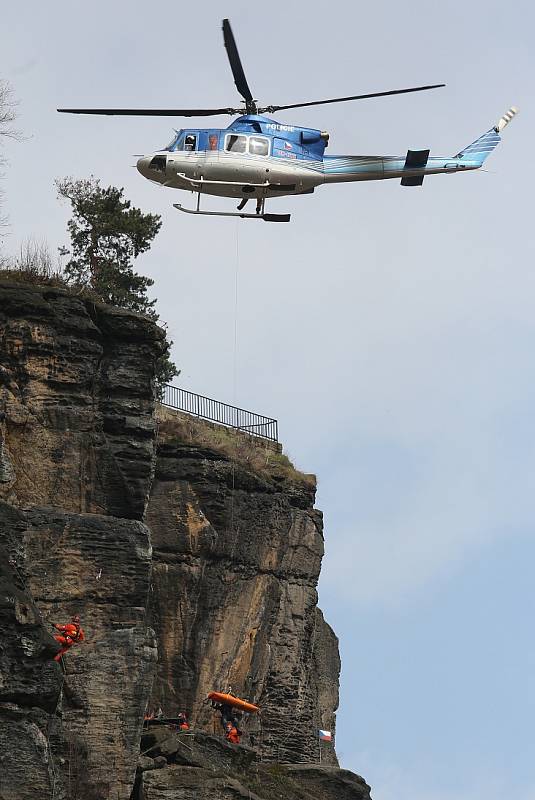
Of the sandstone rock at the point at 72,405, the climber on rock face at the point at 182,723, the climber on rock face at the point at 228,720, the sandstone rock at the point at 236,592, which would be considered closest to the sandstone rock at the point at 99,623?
the sandstone rock at the point at 72,405

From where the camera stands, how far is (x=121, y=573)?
137 feet

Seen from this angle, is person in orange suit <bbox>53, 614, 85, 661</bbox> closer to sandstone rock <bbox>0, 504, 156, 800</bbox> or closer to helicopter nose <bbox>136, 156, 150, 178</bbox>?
sandstone rock <bbox>0, 504, 156, 800</bbox>

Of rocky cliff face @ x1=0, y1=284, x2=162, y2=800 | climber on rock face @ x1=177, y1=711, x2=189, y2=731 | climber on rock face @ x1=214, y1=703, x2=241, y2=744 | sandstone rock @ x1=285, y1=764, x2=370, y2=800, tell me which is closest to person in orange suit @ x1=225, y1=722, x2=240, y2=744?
climber on rock face @ x1=214, y1=703, x2=241, y2=744

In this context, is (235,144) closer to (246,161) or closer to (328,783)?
(246,161)

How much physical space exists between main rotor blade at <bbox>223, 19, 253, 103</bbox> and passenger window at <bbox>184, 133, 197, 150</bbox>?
1.98m

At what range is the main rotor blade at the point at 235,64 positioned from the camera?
1882 inches

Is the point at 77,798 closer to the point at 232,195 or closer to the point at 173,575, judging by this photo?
the point at 173,575

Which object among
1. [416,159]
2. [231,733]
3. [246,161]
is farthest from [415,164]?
[231,733]

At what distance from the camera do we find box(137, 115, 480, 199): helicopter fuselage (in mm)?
49844

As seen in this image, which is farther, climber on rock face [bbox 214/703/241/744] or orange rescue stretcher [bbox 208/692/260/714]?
orange rescue stretcher [bbox 208/692/260/714]

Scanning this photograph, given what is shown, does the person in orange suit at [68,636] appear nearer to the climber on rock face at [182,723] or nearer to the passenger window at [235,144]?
the climber on rock face at [182,723]

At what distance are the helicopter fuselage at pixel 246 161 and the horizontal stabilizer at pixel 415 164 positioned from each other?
6.90ft

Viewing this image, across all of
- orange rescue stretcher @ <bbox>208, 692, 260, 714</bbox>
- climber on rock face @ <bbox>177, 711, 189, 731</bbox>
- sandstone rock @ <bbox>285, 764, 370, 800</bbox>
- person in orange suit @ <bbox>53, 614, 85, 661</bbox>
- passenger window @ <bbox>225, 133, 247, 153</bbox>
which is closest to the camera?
person in orange suit @ <bbox>53, 614, 85, 661</bbox>

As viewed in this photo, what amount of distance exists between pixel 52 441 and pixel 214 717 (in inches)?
472
